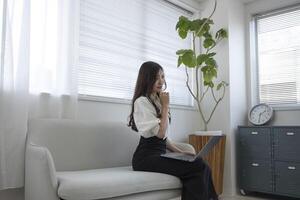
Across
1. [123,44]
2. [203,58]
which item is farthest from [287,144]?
[123,44]

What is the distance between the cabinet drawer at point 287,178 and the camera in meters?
3.15

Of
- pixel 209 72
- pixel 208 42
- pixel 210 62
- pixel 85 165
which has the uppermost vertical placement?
pixel 208 42

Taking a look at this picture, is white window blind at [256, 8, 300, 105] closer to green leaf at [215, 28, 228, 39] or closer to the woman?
green leaf at [215, 28, 228, 39]

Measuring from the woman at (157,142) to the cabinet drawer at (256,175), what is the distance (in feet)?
4.64

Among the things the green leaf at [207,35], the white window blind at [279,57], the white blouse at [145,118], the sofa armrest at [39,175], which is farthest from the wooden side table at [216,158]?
the sofa armrest at [39,175]

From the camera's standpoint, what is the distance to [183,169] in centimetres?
210

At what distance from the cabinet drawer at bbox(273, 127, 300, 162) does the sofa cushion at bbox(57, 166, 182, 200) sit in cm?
166

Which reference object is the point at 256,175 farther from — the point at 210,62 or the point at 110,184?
the point at 110,184

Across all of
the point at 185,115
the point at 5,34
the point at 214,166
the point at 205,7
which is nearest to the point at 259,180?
the point at 214,166

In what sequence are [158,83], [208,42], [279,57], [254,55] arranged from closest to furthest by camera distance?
[158,83] < [208,42] < [279,57] < [254,55]

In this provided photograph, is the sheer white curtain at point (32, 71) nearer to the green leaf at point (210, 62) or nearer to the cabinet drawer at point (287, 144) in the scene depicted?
the green leaf at point (210, 62)

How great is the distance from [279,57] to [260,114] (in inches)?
29.9

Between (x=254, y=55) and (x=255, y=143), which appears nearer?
(x=255, y=143)

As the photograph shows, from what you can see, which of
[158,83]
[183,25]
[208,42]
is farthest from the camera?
[208,42]
